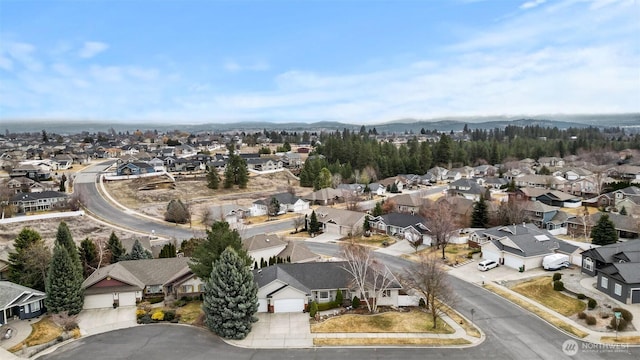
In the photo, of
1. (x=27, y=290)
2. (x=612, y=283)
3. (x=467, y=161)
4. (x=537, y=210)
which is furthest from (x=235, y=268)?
(x=467, y=161)

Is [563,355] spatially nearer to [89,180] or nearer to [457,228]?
[457,228]

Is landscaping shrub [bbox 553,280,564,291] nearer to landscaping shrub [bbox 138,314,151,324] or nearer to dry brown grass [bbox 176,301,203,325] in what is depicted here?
dry brown grass [bbox 176,301,203,325]

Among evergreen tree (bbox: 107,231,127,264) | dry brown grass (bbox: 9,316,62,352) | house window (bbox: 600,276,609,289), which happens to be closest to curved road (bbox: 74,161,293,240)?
evergreen tree (bbox: 107,231,127,264)

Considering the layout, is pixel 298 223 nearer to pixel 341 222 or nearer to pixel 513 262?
pixel 341 222

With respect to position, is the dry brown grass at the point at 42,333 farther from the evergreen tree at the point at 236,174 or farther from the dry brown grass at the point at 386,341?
the evergreen tree at the point at 236,174

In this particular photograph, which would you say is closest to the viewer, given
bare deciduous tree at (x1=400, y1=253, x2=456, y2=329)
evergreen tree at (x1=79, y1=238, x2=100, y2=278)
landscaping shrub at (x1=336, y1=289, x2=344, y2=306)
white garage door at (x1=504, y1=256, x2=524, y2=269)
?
bare deciduous tree at (x1=400, y1=253, x2=456, y2=329)

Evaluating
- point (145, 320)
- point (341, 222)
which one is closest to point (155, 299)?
point (145, 320)
